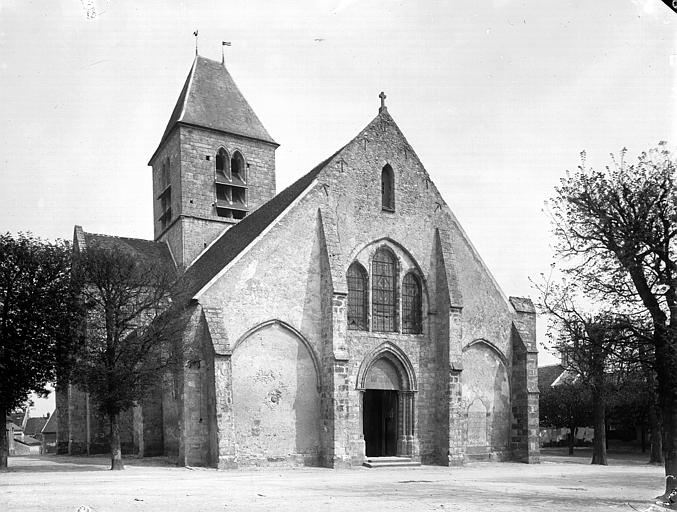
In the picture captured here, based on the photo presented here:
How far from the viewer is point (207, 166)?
3288 centimetres

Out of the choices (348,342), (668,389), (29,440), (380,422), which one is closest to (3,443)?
(348,342)

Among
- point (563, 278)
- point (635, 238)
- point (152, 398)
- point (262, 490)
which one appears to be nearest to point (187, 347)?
point (152, 398)

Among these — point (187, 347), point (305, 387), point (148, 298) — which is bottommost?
point (305, 387)

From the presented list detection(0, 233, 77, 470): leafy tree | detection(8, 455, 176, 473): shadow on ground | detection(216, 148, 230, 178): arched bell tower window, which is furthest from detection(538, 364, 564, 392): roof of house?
detection(0, 233, 77, 470): leafy tree

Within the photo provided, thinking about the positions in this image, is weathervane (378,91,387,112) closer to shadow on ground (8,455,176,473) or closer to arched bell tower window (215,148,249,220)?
arched bell tower window (215,148,249,220)

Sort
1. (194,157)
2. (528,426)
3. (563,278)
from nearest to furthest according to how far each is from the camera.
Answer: (563,278) → (528,426) → (194,157)

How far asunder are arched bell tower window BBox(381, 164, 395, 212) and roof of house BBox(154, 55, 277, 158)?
1053 centimetres

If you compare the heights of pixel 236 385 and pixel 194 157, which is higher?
pixel 194 157

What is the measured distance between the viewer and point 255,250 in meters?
22.6

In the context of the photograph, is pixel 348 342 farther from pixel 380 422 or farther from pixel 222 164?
pixel 222 164

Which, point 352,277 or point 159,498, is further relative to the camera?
point 352,277

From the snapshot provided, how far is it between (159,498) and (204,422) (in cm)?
889

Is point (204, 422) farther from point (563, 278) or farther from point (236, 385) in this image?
point (563, 278)

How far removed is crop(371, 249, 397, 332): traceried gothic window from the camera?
24.9 metres
